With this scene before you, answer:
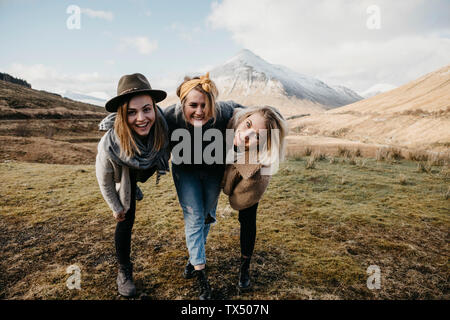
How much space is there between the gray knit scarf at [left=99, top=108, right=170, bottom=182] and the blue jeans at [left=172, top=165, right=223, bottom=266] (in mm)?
162

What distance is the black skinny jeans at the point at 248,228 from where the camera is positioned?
2238 millimetres

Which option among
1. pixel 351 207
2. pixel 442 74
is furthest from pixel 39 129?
pixel 442 74

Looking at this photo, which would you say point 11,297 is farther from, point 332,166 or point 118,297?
point 332,166

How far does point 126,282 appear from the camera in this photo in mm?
2205

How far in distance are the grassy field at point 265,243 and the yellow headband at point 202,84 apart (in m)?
1.75

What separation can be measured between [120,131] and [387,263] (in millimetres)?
2938

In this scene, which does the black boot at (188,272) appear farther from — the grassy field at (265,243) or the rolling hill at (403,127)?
the rolling hill at (403,127)

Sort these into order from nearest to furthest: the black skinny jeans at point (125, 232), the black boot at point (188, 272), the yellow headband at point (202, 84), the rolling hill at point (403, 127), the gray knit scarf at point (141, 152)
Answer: the gray knit scarf at point (141, 152) → the yellow headband at point (202, 84) → the black skinny jeans at point (125, 232) → the black boot at point (188, 272) → the rolling hill at point (403, 127)

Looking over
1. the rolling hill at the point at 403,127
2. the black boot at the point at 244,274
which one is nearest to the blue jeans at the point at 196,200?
the black boot at the point at 244,274

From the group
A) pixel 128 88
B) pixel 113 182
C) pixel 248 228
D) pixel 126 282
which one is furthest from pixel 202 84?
pixel 126 282

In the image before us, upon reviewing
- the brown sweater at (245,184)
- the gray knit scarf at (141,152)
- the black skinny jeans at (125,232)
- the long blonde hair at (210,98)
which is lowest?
the black skinny jeans at (125,232)

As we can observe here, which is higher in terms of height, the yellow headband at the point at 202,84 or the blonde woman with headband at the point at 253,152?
the yellow headband at the point at 202,84

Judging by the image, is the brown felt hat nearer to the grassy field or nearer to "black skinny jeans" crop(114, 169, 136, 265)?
"black skinny jeans" crop(114, 169, 136, 265)

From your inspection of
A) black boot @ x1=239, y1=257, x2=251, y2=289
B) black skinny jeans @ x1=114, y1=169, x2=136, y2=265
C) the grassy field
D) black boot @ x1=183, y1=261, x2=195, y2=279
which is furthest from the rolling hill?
black skinny jeans @ x1=114, y1=169, x2=136, y2=265
